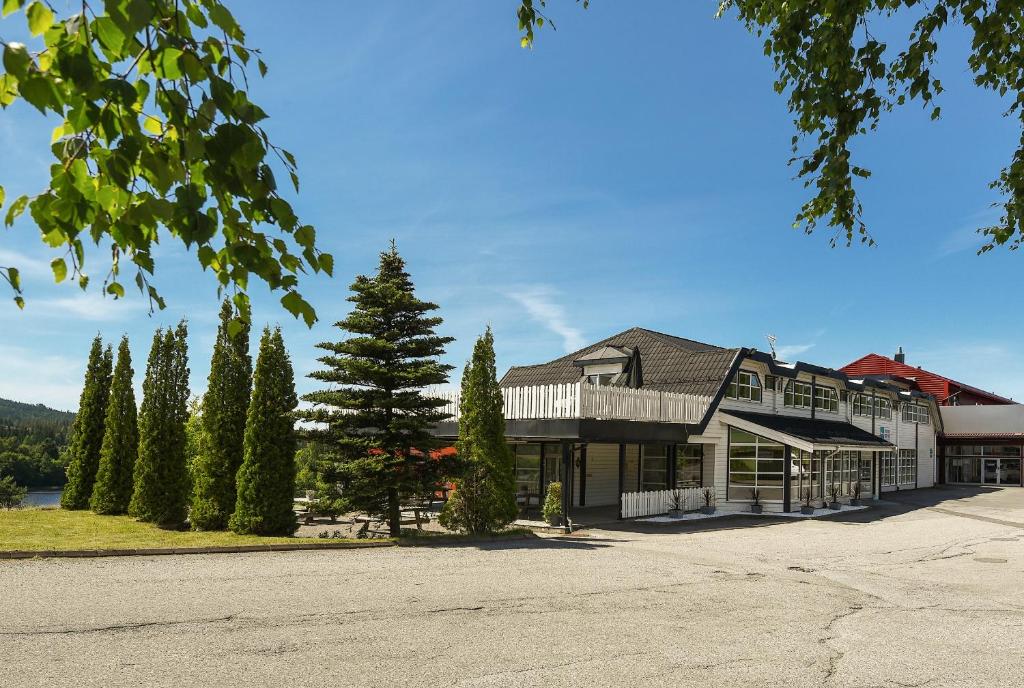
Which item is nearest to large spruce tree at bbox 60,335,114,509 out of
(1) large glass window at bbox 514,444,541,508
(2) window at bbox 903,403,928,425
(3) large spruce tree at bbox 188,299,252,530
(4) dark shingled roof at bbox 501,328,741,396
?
(3) large spruce tree at bbox 188,299,252,530

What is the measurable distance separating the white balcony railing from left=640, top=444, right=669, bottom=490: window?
3601 millimetres

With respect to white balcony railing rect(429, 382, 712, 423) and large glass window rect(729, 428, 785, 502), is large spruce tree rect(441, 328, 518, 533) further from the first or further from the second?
large glass window rect(729, 428, 785, 502)

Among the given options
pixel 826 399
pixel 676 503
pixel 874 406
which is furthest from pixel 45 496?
pixel 874 406

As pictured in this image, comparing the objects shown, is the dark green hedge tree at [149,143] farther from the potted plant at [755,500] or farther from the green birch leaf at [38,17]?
the potted plant at [755,500]

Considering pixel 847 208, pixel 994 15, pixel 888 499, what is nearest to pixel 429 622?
pixel 847 208

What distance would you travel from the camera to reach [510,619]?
9.34 meters

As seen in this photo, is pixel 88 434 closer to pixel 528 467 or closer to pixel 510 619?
pixel 528 467

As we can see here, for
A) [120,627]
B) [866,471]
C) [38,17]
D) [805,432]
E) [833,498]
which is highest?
[38,17]

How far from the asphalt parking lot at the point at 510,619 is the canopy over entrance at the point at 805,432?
9.74 m

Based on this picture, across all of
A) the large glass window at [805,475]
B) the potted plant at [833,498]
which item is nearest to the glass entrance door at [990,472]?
the potted plant at [833,498]

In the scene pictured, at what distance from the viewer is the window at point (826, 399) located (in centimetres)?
3381

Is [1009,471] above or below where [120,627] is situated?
above

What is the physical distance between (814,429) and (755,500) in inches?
201

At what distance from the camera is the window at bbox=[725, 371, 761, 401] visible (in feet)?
92.0
